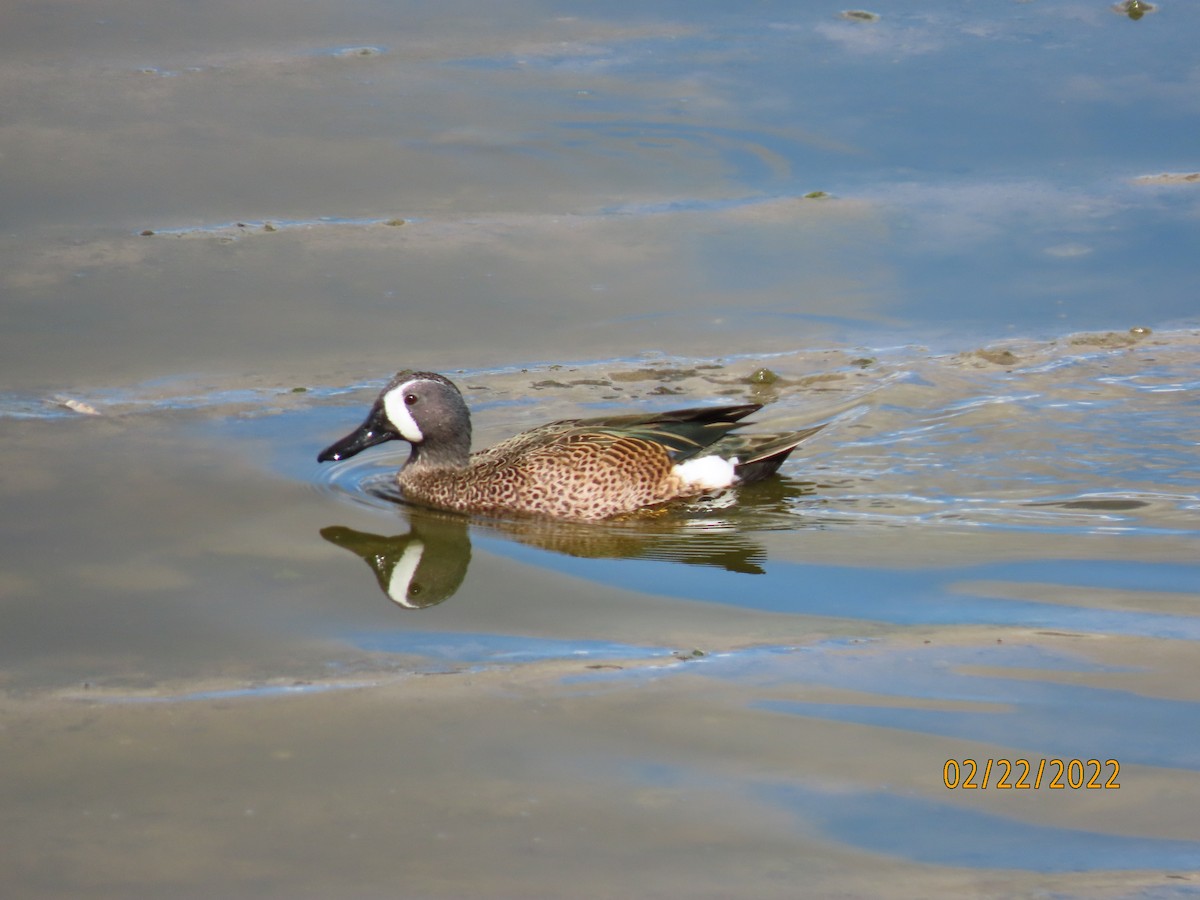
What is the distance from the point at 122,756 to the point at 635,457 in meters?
3.20

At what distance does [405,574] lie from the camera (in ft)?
21.2

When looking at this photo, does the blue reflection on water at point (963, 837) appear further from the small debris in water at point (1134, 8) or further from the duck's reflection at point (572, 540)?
the small debris in water at point (1134, 8)

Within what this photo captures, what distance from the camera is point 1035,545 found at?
660 cm

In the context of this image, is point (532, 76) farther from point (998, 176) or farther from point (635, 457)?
point (635, 457)

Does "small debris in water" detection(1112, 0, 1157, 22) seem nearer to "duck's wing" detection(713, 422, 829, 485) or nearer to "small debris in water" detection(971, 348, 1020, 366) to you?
"small debris in water" detection(971, 348, 1020, 366)

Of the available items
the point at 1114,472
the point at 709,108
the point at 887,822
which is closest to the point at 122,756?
the point at 887,822

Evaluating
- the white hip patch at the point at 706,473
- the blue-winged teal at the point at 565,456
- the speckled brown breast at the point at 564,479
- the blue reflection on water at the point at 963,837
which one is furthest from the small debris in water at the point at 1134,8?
the blue reflection on water at the point at 963,837

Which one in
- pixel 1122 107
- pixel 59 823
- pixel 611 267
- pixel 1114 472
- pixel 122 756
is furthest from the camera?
pixel 1122 107

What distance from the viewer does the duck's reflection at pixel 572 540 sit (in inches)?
253

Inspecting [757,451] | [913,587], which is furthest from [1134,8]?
[913,587]

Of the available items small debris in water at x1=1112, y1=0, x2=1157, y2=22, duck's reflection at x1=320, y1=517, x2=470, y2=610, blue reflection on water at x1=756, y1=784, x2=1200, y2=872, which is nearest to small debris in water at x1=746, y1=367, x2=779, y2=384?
duck's reflection at x1=320, y1=517, x2=470, y2=610
